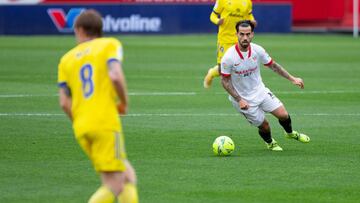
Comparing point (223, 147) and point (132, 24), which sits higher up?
point (223, 147)

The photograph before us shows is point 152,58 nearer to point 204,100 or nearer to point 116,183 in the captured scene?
point 204,100

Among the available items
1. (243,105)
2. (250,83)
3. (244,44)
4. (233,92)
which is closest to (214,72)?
(250,83)

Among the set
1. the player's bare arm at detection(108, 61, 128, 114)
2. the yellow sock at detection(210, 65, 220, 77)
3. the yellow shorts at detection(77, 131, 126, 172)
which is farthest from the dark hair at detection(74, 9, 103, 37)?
the yellow sock at detection(210, 65, 220, 77)

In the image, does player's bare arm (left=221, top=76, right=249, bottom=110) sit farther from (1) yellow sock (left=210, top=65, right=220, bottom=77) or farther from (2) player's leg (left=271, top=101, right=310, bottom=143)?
(1) yellow sock (left=210, top=65, right=220, bottom=77)

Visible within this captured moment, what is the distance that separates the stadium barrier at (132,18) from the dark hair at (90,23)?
3016cm

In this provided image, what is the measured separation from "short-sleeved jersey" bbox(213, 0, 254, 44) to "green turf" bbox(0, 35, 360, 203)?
1.34 meters

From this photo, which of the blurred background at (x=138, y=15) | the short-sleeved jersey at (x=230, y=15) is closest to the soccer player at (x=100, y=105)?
the short-sleeved jersey at (x=230, y=15)

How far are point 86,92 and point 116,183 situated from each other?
0.78 meters

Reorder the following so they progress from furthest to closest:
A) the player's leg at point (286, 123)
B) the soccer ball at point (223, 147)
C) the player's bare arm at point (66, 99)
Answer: the player's leg at point (286, 123) → the soccer ball at point (223, 147) → the player's bare arm at point (66, 99)

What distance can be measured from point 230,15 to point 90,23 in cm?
1361

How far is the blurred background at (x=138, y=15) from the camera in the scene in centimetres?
3878

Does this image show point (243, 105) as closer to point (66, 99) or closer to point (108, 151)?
point (66, 99)

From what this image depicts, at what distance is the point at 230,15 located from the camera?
21.3 m

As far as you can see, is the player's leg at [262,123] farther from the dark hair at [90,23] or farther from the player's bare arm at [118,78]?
the player's bare arm at [118,78]
